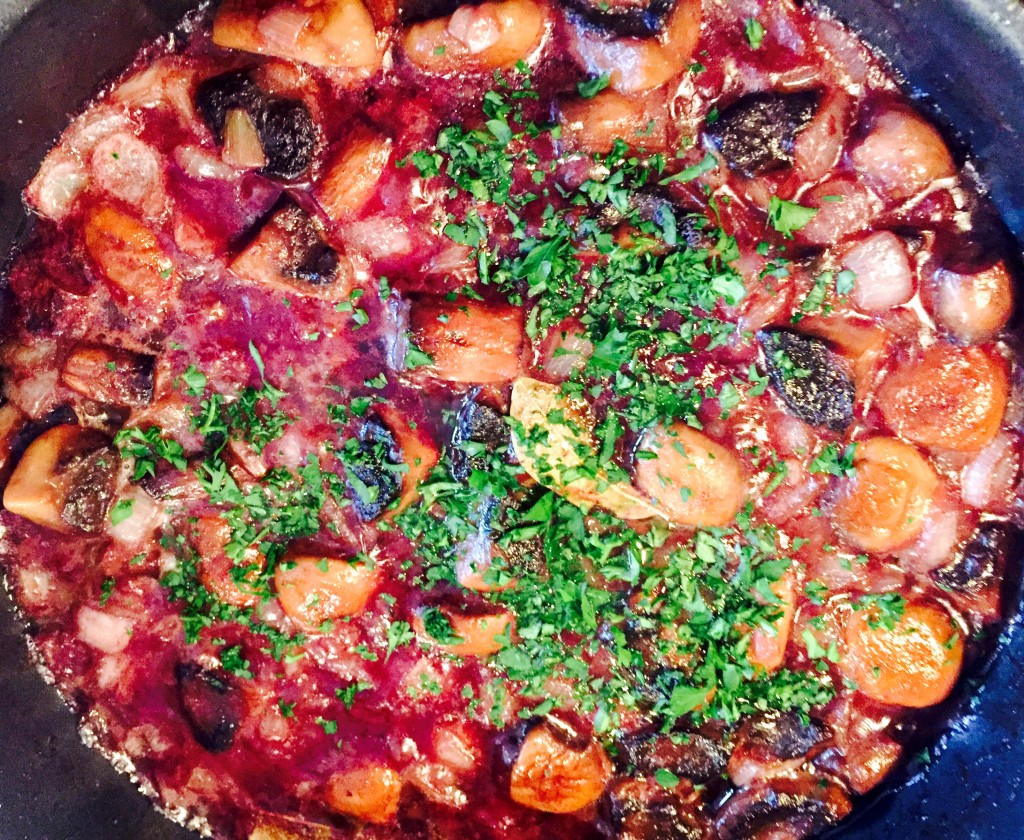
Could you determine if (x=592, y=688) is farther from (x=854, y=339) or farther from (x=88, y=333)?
(x=88, y=333)

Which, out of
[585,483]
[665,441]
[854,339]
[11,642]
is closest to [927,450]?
[854,339]

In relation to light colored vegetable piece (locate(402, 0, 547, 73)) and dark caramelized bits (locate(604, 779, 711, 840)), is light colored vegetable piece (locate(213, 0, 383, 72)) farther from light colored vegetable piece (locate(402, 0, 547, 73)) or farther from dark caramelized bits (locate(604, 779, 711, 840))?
dark caramelized bits (locate(604, 779, 711, 840))

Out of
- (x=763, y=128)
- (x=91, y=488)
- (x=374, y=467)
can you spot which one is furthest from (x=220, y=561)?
(x=763, y=128)

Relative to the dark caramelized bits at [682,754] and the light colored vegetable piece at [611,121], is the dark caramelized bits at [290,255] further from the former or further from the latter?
the dark caramelized bits at [682,754]

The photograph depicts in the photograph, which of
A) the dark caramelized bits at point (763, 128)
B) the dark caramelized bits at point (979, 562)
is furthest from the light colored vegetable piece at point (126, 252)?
the dark caramelized bits at point (979, 562)

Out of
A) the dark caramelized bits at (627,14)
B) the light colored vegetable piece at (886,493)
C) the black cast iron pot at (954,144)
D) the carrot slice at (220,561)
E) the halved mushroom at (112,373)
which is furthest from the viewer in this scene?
the carrot slice at (220,561)
